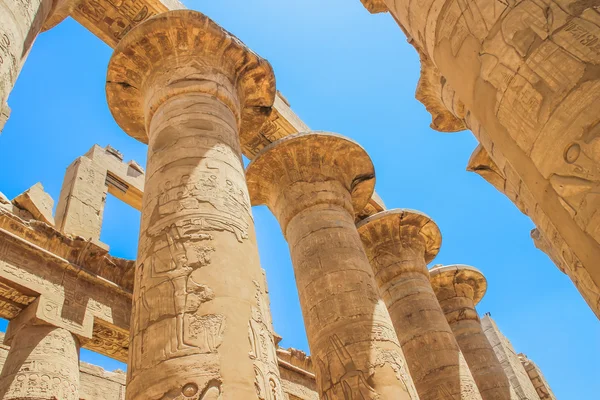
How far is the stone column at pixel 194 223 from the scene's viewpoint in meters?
3.13

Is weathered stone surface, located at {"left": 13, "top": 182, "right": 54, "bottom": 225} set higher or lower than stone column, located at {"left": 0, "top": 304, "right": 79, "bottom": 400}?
higher

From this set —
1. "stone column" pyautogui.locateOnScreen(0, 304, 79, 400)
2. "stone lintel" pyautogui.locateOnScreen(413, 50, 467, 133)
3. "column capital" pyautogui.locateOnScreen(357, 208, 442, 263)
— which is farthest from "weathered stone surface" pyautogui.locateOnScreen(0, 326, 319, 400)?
"stone lintel" pyautogui.locateOnScreen(413, 50, 467, 133)

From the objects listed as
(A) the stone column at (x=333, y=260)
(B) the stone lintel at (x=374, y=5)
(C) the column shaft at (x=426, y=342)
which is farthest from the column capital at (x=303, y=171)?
(B) the stone lintel at (x=374, y=5)

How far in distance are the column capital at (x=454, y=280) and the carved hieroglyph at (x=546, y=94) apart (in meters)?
9.63

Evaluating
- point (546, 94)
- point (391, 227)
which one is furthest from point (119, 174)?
point (546, 94)

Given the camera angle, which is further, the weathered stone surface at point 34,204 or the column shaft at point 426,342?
the weathered stone surface at point 34,204

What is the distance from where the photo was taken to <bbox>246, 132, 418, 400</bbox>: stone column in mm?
6004

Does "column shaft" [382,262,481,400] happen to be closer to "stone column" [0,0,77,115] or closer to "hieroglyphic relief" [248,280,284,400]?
"hieroglyphic relief" [248,280,284,400]

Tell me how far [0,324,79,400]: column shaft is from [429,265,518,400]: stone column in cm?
816

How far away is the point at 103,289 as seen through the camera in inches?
343

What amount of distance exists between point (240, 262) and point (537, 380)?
21.2 metres

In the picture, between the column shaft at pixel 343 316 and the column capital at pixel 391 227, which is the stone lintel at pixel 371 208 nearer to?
the column capital at pixel 391 227

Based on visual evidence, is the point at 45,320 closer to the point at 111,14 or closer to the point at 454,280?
the point at 111,14

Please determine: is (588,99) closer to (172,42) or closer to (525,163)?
(525,163)
